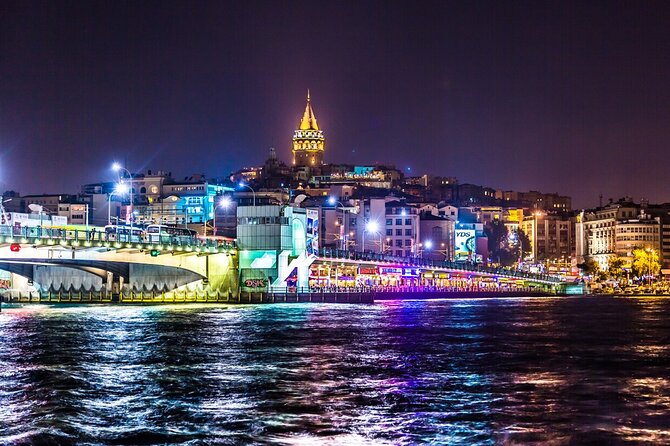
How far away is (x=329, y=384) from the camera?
39.1 meters

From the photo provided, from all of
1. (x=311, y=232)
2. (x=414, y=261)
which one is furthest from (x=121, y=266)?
(x=414, y=261)

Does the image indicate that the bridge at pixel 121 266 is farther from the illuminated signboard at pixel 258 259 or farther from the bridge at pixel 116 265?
the illuminated signboard at pixel 258 259

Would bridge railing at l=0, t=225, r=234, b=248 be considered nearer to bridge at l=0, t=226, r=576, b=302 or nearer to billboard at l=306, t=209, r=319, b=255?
bridge at l=0, t=226, r=576, b=302

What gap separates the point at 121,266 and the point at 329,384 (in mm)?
84311

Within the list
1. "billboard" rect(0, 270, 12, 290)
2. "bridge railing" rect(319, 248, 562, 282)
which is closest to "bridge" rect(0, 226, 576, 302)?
"bridge railing" rect(319, 248, 562, 282)

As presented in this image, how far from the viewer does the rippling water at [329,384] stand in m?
29.4

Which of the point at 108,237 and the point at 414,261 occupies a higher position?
the point at 108,237

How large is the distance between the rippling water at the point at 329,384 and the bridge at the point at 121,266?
25529 millimetres

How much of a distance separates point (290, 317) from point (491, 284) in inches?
4167

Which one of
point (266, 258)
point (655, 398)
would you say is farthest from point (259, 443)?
point (266, 258)

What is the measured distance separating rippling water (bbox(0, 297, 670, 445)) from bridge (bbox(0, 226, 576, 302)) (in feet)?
83.8

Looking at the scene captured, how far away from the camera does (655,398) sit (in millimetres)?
35625

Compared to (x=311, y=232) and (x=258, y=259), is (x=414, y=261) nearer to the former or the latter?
(x=311, y=232)

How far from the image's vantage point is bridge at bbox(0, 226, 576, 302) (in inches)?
3851
